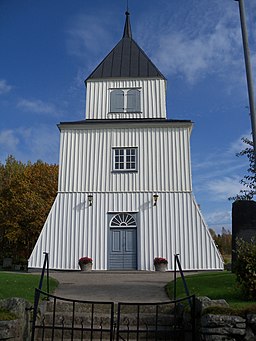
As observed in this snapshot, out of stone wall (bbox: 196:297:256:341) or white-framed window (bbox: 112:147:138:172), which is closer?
stone wall (bbox: 196:297:256:341)

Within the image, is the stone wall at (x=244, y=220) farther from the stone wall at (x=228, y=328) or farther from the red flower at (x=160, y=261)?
the stone wall at (x=228, y=328)

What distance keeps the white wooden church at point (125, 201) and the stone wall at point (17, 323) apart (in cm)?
1154

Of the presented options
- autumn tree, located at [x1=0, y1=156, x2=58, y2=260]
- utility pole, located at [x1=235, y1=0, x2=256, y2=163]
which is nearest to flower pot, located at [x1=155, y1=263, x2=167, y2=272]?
utility pole, located at [x1=235, y1=0, x2=256, y2=163]

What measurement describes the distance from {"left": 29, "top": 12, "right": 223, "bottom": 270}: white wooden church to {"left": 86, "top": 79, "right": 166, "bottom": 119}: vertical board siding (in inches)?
33.9

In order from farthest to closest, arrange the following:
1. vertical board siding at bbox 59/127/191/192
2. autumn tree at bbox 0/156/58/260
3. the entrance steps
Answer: autumn tree at bbox 0/156/58/260, vertical board siding at bbox 59/127/191/192, the entrance steps

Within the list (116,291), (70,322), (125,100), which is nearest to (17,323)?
(70,322)

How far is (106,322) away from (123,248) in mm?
10920

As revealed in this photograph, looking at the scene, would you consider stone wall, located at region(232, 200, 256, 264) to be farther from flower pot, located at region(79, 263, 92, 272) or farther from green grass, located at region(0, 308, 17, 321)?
green grass, located at region(0, 308, 17, 321)

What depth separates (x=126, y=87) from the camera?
71.7ft

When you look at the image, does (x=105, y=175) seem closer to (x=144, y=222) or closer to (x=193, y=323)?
(x=144, y=222)

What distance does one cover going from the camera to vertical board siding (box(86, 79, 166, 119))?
21.2m

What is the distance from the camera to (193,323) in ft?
20.2

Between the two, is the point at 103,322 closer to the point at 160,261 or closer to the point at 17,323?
the point at 17,323

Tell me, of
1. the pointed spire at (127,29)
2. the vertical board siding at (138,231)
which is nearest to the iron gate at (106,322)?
the vertical board siding at (138,231)
